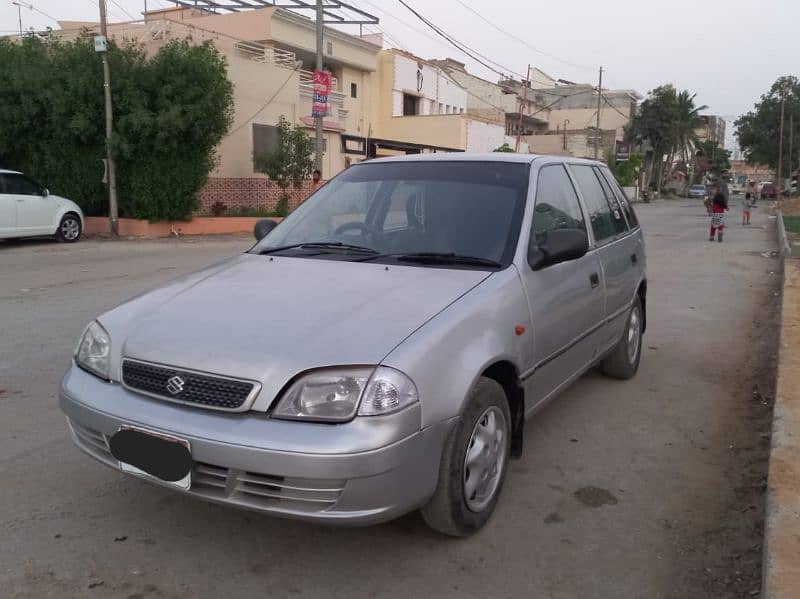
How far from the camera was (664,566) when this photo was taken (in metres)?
3.13

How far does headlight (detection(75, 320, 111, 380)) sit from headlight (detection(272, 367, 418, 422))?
926mm

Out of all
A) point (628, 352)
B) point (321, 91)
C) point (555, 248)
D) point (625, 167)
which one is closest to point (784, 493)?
point (555, 248)

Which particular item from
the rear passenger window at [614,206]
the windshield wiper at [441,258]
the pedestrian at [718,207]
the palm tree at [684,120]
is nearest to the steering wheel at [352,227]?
the windshield wiper at [441,258]

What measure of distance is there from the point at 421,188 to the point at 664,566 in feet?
7.59

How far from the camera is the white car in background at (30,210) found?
14.9 metres

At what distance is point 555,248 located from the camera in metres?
3.72

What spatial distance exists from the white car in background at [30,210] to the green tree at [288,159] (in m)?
6.57

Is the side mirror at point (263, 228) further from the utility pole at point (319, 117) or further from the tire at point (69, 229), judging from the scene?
the utility pole at point (319, 117)

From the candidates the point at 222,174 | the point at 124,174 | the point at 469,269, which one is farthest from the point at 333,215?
the point at 222,174

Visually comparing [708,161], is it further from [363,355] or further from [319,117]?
[363,355]

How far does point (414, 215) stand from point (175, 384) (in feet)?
5.76

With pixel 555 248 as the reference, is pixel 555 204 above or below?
above

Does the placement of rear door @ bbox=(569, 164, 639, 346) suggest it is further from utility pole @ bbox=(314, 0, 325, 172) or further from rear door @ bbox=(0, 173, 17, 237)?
utility pole @ bbox=(314, 0, 325, 172)

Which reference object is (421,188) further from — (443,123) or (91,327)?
(443,123)
